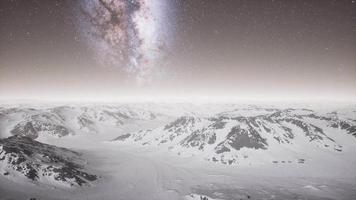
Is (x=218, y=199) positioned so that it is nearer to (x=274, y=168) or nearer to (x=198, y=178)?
(x=198, y=178)

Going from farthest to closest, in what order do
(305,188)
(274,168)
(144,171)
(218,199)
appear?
(274,168)
(144,171)
(305,188)
(218,199)

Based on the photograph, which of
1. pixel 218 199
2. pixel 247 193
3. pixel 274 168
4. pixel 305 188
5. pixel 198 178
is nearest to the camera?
pixel 218 199

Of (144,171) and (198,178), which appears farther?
(144,171)

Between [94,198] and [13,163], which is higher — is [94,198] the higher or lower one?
the lower one

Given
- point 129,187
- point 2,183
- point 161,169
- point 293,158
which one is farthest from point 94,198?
point 293,158

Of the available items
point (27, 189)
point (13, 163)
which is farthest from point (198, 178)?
point (13, 163)

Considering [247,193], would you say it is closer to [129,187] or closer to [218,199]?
[218,199]

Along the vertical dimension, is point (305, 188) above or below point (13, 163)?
below

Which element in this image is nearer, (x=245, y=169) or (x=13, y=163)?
(x=13, y=163)

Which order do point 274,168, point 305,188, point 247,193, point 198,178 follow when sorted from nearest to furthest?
point 247,193 < point 305,188 < point 198,178 < point 274,168
